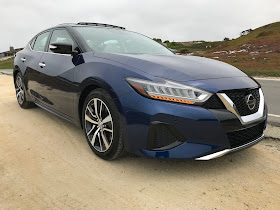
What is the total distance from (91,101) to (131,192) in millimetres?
1081

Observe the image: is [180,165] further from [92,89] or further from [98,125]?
[92,89]

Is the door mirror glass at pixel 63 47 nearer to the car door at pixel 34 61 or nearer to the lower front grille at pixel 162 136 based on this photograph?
the car door at pixel 34 61

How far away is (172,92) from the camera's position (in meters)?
2.16

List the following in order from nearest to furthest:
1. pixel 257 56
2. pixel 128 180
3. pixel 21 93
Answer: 1. pixel 128 180
2. pixel 21 93
3. pixel 257 56

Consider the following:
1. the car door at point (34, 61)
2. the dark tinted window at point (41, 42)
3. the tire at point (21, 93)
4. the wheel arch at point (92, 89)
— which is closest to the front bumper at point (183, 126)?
the wheel arch at point (92, 89)

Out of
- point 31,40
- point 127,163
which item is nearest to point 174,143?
point 127,163

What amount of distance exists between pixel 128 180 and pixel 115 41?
1854 mm

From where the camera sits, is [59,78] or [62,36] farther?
[62,36]

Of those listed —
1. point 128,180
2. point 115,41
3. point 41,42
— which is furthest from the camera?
point 41,42

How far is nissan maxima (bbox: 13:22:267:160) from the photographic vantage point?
6.96 ft

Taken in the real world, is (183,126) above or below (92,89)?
below

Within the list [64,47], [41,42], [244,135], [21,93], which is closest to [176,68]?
[244,135]

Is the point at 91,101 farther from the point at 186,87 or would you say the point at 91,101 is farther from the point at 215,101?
the point at 215,101

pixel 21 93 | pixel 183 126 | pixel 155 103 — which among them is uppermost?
pixel 155 103
